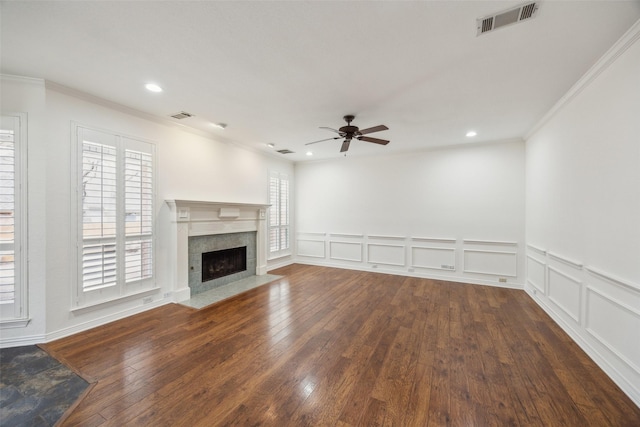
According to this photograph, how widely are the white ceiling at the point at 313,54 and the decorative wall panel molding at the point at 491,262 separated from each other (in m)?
2.65

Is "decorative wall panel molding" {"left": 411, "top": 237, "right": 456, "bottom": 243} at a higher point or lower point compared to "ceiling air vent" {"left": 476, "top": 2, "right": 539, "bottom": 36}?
lower

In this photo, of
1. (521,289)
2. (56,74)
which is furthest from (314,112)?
(521,289)

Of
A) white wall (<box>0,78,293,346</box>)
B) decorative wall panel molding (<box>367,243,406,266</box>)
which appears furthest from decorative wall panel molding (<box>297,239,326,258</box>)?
white wall (<box>0,78,293,346</box>)

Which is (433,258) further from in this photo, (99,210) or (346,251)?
(99,210)

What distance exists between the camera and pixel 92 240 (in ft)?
10.4

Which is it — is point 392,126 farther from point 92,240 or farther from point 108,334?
point 108,334

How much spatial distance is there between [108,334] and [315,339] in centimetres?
249

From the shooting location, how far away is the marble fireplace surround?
4035 millimetres

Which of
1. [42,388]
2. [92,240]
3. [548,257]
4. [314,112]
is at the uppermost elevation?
[314,112]

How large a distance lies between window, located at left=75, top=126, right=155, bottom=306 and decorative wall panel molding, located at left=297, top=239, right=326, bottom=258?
3881 mm

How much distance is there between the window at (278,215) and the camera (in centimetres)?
634

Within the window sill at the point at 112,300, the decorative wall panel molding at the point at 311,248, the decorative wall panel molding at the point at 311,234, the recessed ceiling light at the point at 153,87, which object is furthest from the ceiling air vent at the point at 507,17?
the decorative wall panel molding at the point at 311,248

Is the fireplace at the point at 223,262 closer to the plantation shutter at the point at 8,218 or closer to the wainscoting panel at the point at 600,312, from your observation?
the plantation shutter at the point at 8,218

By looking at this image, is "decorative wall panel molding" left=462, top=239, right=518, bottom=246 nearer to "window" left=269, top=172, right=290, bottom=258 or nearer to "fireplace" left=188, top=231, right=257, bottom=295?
"window" left=269, top=172, right=290, bottom=258
